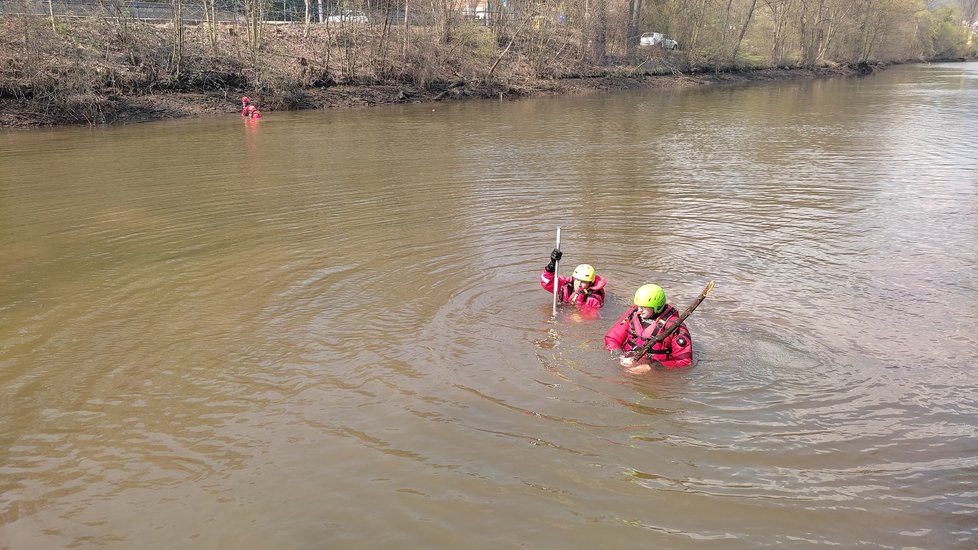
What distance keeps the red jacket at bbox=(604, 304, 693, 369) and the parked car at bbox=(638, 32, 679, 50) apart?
55185mm

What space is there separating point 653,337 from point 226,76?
34.0m

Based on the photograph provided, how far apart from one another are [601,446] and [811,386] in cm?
252

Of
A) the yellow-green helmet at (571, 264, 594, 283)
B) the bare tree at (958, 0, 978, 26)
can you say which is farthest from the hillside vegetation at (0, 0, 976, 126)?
the bare tree at (958, 0, 978, 26)

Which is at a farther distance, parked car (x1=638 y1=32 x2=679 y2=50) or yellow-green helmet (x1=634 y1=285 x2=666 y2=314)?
parked car (x1=638 y1=32 x2=679 y2=50)

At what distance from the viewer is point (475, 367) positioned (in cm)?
737

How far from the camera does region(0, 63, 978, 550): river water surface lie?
5102mm

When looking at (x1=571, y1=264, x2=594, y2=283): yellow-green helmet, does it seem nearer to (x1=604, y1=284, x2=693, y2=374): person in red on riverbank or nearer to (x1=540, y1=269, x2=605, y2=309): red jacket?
(x1=540, y1=269, x2=605, y2=309): red jacket

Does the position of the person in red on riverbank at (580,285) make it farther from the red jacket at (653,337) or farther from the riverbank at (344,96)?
the riverbank at (344,96)

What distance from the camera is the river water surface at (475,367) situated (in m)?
5.10

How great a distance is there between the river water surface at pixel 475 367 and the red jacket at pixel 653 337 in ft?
0.68

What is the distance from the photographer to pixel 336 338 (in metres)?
8.15

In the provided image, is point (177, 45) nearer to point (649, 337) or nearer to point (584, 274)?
point (584, 274)

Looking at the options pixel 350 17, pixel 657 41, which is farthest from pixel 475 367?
pixel 657 41

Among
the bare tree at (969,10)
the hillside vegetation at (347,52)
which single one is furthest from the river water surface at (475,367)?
the bare tree at (969,10)
